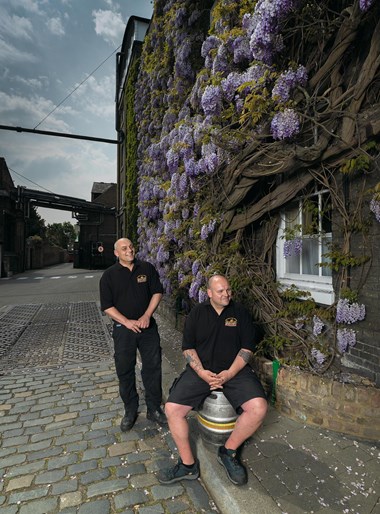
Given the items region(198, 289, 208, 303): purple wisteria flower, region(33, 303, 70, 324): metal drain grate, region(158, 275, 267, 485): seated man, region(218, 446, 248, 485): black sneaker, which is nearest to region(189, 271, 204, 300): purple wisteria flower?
region(198, 289, 208, 303): purple wisteria flower

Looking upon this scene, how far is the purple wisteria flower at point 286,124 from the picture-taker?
349 centimetres

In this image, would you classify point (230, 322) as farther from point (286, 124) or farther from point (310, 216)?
point (286, 124)

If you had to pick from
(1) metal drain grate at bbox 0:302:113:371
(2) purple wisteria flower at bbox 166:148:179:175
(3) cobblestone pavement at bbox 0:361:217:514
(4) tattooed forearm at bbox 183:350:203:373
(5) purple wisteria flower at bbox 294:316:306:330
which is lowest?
(3) cobblestone pavement at bbox 0:361:217:514

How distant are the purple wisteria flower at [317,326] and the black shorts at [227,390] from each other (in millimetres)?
1129

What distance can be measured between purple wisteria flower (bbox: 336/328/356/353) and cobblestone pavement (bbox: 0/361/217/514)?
74.4 inches

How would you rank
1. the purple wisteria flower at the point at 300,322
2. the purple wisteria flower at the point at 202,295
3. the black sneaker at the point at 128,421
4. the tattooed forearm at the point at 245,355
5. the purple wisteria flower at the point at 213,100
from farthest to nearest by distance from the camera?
the purple wisteria flower at the point at 202,295, the purple wisteria flower at the point at 213,100, the purple wisteria flower at the point at 300,322, the black sneaker at the point at 128,421, the tattooed forearm at the point at 245,355

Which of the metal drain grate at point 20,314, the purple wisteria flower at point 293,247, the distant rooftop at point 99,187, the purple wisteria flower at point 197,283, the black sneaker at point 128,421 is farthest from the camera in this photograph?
the distant rooftop at point 99,187

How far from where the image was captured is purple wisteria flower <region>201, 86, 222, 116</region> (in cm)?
452

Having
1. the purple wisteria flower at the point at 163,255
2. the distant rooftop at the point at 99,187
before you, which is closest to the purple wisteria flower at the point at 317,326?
the purple wisteria flower at the point at 163,255

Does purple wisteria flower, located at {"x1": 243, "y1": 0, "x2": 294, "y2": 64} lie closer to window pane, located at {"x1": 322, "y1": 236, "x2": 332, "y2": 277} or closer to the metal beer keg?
window pane, located at {"x1": 322, "y1": 236, "x2": 332, "y2": 277}

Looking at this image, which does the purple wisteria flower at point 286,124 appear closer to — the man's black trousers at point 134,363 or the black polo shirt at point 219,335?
the black polo shirt at point 219,335

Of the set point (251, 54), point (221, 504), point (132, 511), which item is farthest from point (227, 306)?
point (251, 54)

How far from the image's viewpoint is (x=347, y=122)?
3117mm

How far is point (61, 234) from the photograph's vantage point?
7475 cm
